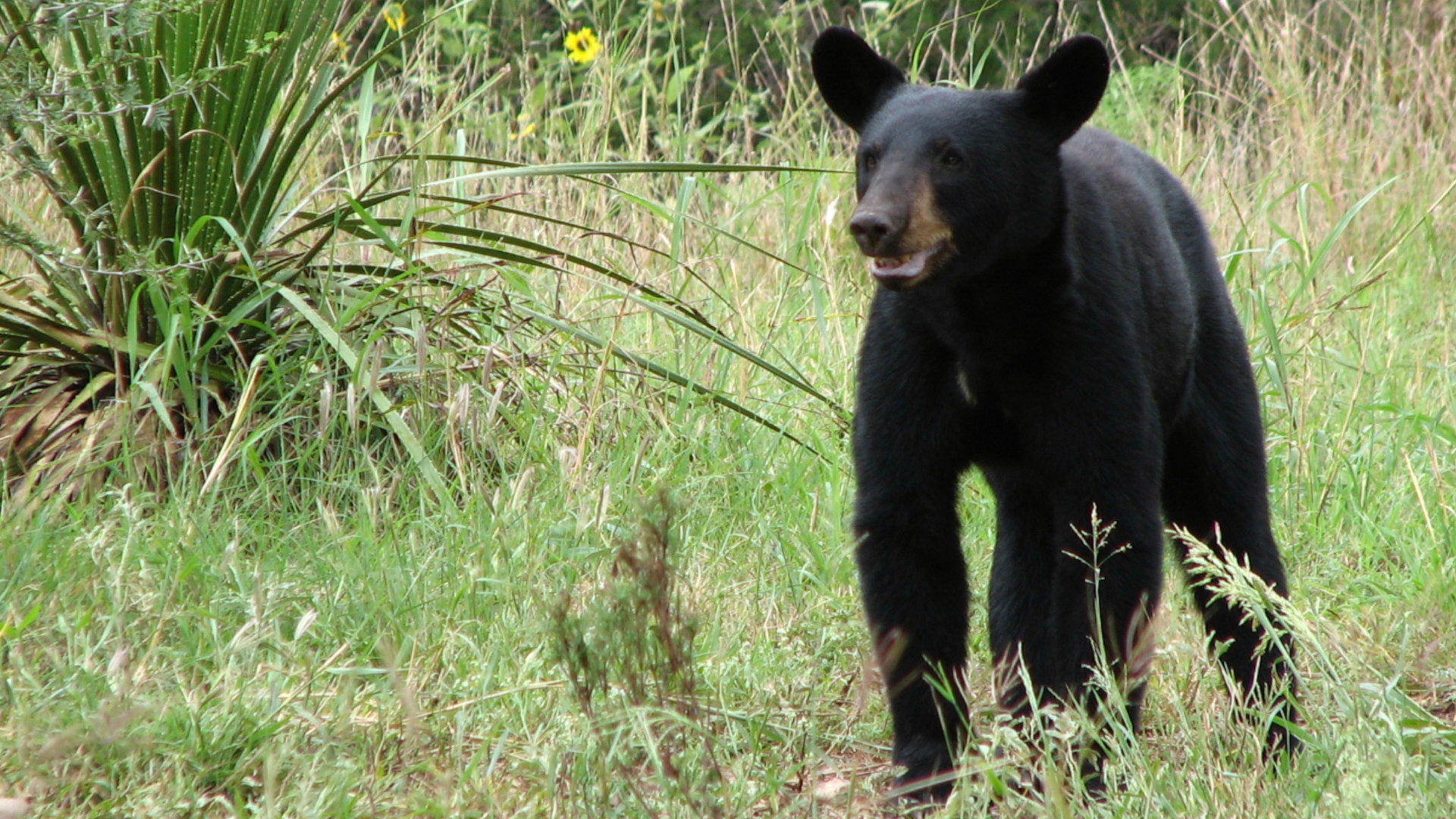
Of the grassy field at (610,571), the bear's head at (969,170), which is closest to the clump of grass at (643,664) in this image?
the grassy field at (610,571)

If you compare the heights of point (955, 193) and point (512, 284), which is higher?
point (955, 193)

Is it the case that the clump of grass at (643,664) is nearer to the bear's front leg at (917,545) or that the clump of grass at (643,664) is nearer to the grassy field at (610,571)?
the grassy field at (610,571)

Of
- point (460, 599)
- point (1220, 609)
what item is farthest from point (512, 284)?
point (1220, 609)

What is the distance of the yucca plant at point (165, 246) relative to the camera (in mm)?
3543

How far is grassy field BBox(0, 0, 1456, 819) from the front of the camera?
2.15 meters

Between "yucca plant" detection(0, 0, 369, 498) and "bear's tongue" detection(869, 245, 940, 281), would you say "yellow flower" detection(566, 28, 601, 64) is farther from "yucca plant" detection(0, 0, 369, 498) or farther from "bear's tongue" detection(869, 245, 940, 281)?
"bear's tongue" detection(869, 245, 940, 281)

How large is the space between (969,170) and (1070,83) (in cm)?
26

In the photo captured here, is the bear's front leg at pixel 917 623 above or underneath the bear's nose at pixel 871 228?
underneath

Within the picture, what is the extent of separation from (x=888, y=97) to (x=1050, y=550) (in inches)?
35.2

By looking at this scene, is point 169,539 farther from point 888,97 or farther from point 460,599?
point 888,97

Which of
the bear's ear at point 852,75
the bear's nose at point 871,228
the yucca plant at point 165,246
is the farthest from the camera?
the yucca plant at point 165,246

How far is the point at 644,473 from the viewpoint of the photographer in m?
3.83

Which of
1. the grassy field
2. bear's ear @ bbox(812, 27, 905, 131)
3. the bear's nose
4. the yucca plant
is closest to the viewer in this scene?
the grassy field

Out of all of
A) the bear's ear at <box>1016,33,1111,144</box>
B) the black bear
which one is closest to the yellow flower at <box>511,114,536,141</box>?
the black bear
